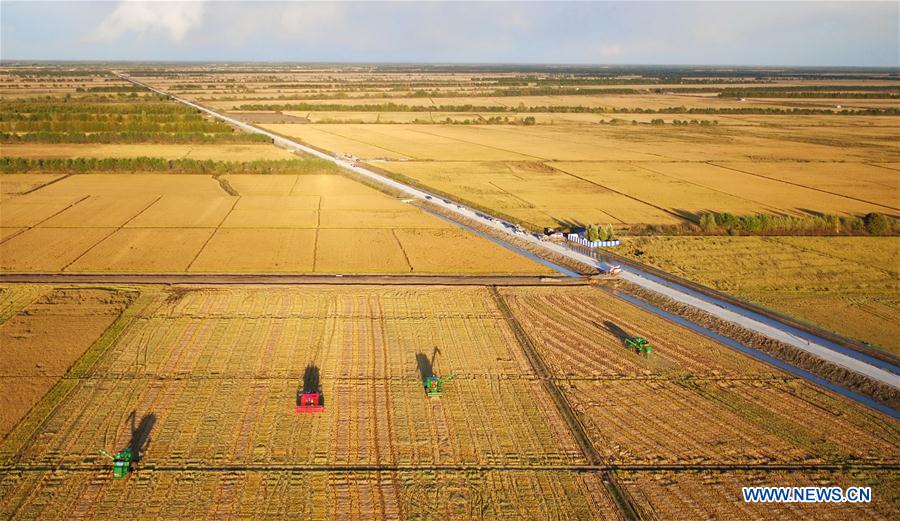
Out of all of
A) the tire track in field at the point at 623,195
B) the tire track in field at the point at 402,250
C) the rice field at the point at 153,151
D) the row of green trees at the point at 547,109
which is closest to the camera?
the tire track in field at the point at 402,250

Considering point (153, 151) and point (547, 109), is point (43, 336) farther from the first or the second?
point (547, 109)

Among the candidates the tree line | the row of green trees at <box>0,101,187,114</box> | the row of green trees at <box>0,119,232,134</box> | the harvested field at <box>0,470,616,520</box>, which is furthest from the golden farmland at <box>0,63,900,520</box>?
the row of green trees at <box>0,101,187,114</box>

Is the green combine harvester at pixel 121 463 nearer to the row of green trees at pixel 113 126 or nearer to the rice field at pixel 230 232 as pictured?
the rice field at pixel 230 232

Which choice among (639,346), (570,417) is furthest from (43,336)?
(639,346)

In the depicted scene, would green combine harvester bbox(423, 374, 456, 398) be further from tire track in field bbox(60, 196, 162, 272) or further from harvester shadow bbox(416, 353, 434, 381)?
tire track in field bbox(60, 196, 162, 272)

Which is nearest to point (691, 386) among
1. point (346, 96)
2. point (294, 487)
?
point (294, 487)

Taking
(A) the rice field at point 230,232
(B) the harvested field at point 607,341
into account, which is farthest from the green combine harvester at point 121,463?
(A) the rice field at point 230,232

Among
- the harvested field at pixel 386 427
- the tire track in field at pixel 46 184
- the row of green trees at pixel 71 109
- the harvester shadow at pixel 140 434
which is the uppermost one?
the row of green trees at pixel 71 109
